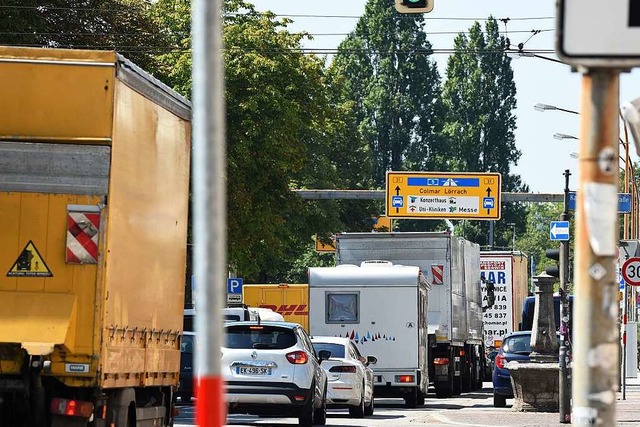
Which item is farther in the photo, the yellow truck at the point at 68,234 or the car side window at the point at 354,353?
the car side window at the point at 354,353

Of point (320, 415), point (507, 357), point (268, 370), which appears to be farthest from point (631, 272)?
point (268, 370)

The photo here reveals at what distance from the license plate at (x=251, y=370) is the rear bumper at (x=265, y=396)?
0.14 metres

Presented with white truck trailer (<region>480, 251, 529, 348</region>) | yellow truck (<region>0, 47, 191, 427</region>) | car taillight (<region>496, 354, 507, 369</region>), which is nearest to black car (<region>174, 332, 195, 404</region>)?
car taillight (<region>496, 354, 507, 369</region>)

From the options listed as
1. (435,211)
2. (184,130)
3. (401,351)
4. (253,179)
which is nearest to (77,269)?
(184,130)

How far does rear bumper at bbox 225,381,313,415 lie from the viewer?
23.9m

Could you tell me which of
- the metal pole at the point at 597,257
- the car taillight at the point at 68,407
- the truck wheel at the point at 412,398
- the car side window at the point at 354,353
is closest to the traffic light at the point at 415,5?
the car taillight at the point at 68,407

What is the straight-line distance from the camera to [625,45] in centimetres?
598

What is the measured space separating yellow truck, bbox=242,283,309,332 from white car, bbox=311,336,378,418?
86.7 ft

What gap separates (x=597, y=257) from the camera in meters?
6.06

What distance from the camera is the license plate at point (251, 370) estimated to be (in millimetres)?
23984

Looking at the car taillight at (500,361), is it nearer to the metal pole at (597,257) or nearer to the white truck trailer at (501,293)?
the white truck trailer at (501,293)

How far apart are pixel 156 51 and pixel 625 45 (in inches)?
1350

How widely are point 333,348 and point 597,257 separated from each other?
23.4 metres

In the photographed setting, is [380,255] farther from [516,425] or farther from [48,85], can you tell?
[48,85]
